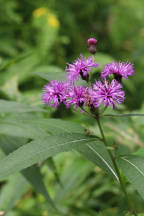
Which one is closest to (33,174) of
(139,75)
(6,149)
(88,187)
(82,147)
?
(6,149)

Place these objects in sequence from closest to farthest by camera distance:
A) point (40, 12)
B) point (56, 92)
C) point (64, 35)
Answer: point (56, 92)
point (40, 12)
point (64, 35)

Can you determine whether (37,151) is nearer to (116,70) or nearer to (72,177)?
(116,70)

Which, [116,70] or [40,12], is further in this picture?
[40,12]

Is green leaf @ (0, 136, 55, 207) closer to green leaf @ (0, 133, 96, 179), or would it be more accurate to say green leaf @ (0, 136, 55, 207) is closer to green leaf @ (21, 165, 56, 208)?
green leaf @ (21, 165, 56, 208)

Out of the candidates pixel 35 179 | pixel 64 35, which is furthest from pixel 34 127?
pixel 64 35

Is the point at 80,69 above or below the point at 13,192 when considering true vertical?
above

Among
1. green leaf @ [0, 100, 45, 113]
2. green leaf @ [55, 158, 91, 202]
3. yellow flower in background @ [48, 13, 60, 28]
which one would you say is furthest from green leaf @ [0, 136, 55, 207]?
yellow flower in background @ [48, 13, 60, 28]

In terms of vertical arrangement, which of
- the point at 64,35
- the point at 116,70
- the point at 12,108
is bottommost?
the point at 12,108
